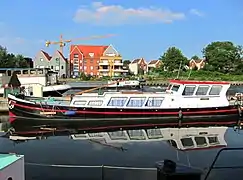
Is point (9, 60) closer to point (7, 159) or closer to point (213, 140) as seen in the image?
point (213, 140)

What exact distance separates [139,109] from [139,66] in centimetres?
12091

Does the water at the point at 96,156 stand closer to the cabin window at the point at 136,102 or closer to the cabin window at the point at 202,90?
the cabin window at the point at 202,90

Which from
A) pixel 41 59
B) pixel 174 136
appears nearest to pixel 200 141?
pixel 174 136

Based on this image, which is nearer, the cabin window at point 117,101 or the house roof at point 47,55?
the cabin window at point 117,101

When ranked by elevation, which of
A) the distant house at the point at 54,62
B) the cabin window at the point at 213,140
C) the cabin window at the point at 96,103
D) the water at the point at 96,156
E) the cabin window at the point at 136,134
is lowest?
the cabin window at the point at 136,134

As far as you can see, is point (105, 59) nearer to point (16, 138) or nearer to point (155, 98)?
point (155, 98)

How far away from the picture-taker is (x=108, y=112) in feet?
81.7

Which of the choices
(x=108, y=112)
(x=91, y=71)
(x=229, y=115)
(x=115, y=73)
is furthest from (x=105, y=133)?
(x=91, y=71)

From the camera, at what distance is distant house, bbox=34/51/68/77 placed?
103 m

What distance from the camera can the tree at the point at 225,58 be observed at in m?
103

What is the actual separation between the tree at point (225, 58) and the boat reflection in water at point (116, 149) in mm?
84239

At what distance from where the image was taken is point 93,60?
11044 cm

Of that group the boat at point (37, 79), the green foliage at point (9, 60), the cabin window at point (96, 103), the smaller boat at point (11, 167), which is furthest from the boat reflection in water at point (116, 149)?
the green foliage at point (9, 60)

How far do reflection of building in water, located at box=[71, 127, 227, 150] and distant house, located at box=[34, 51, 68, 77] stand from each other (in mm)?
83913
